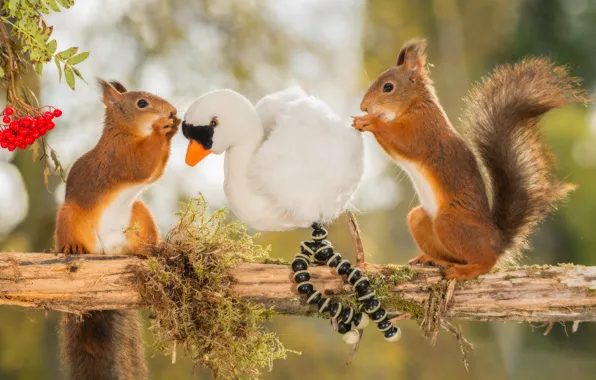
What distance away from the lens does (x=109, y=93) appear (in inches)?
60.2

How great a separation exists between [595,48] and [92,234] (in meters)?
3.00

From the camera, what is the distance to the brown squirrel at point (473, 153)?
1496 mm

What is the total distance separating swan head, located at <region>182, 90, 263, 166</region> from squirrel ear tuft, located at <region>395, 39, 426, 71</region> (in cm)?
38

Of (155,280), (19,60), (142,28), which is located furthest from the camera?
(142,28)

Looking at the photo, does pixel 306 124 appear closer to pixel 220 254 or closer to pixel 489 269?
pixel 220 254

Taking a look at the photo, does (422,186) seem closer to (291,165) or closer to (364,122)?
(364,122)

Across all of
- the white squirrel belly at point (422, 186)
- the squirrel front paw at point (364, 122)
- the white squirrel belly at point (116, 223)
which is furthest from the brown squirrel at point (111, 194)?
the white squirrel belly at point (422, 186)

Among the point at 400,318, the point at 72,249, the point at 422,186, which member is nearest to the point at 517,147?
the point at 422,186

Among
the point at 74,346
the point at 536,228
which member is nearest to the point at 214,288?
the point at 74,346

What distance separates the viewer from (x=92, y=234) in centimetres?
151

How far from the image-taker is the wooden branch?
1459 mm

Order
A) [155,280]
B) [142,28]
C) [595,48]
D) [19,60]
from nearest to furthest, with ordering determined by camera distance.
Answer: [155,280]
[19,60]
[142,28]
[595,48]

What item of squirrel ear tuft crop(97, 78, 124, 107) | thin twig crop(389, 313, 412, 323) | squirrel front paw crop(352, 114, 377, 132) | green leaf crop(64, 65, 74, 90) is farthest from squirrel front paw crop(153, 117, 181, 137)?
thin twig crop(389, 313, 412, 323)

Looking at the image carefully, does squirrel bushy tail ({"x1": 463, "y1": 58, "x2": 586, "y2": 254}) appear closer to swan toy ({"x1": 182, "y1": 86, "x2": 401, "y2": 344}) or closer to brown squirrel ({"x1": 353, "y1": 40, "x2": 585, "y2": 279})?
brown squirrel ({"x1": 353, "y1": 40, "x2": 585, "y2": 279})
